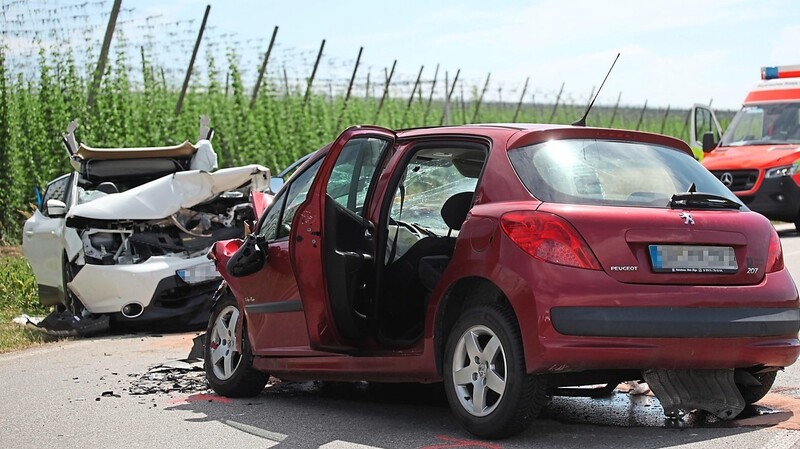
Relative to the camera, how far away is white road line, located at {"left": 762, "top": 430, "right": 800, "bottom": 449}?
226 inches

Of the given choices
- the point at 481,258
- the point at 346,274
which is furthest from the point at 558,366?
the point at 346,274

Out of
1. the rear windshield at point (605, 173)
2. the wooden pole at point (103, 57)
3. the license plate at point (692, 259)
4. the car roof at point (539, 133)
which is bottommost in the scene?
the license plate at point (692, 259)

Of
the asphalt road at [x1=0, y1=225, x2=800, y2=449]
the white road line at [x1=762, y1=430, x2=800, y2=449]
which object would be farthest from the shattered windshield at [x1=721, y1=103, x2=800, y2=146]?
the white road line at [x1=762, y1=430, x2=800, y2=449]

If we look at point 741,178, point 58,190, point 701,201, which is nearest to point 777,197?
point 741,178

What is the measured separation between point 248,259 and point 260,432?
4.39 ft

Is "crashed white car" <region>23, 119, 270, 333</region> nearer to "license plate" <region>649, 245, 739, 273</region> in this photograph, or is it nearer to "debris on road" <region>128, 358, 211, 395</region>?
"debris on road" <region>128, 358, 211, 395</region>

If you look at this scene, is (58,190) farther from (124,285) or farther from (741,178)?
(741,178)

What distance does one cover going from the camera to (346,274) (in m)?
6.86

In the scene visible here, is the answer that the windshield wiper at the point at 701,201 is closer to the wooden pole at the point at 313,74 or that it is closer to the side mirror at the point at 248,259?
the side mirror at the point at 248,259

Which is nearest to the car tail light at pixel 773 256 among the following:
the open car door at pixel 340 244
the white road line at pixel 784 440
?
the white road line at pixel 784 440

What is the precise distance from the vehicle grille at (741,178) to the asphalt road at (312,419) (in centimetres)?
1230

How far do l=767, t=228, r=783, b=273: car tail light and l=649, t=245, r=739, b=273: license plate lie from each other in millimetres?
265

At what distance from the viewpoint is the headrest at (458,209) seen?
6727mm

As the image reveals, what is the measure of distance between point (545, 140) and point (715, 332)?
134 cm
